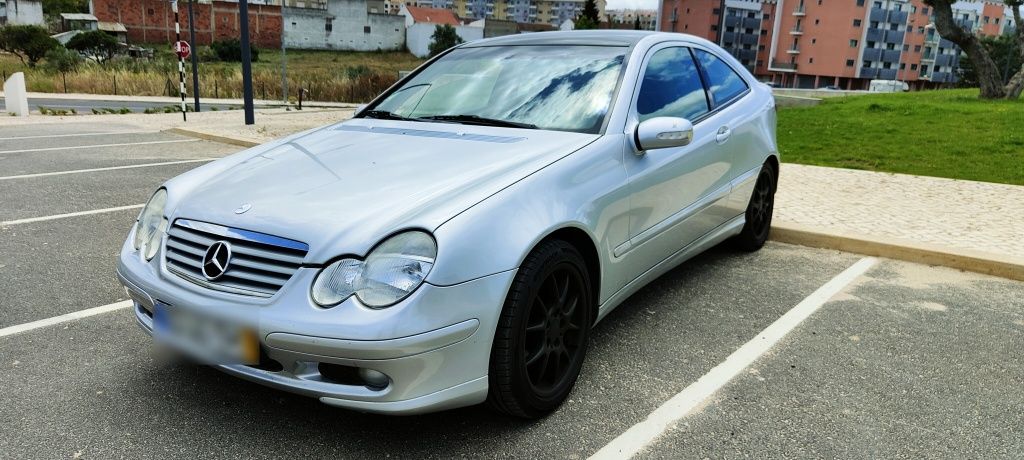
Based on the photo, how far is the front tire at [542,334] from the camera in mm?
2562

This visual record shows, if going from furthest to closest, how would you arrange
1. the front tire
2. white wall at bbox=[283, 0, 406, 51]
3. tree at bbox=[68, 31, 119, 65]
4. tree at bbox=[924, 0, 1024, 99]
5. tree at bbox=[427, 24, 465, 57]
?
white wall at bbox=[283, 0, 406, 51], tree at bbox=[427, 24, 465, 57], tree at bbox=[68, 31, 119, 65], tree at bbox=[924, 0, 1024, 99], the front tire

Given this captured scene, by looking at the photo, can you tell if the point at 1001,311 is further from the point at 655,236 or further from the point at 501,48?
the point at 501,48

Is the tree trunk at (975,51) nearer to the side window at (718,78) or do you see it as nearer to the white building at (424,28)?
the side window at (718,78)

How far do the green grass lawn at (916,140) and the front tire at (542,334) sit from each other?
25.3 feet

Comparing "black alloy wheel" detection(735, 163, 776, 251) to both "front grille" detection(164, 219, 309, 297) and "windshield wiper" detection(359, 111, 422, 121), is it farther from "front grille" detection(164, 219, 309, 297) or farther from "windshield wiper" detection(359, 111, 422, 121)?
"front grille" detection(164, 219, 309, 297)

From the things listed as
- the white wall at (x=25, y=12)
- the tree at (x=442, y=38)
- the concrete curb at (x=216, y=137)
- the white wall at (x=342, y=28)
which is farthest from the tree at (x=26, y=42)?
the tree at (x=442, y=38)

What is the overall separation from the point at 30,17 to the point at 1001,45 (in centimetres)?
10609

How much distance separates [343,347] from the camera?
7.39 ft

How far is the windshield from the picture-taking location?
350cm

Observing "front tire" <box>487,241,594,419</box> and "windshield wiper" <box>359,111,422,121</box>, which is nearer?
"front tire" <box>487,241,594,419</box>

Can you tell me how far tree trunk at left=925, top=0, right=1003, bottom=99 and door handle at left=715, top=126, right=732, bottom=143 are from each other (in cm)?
2035

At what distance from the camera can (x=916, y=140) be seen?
1153cm

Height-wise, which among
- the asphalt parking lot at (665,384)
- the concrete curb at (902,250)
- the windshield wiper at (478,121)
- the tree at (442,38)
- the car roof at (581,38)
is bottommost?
the asphalt parking lot at (665,384)

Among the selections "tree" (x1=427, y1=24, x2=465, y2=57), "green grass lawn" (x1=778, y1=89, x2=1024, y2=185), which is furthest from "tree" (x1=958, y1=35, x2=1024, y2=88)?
"green grass lawn" (x1=778, y1=89, x2=1024, y2=185)
